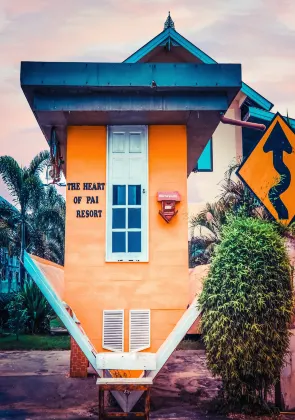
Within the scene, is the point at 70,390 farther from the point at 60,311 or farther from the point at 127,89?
the point at 127,89

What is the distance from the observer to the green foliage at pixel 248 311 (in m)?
7.12

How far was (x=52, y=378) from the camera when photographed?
1124 cm

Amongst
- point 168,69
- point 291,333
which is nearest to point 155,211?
point 168,69

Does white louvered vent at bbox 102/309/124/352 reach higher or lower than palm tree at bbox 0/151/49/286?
lower

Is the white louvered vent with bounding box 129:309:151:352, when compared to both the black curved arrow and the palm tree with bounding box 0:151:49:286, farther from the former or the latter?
the palm tree with bounding box 0:151:49:286

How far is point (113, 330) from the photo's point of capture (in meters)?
8.48

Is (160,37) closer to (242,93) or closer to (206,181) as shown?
(242,93)

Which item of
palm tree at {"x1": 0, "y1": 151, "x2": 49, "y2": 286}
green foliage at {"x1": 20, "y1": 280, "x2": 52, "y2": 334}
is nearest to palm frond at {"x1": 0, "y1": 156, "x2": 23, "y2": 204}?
palm tree at {"x1": 0, "y1": 151, "x2": 49, "y2": 286}

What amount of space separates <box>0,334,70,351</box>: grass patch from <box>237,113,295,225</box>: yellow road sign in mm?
10996

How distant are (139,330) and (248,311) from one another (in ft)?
7.33

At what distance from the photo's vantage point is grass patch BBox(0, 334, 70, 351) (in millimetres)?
16156

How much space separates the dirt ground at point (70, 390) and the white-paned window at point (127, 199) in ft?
8.89

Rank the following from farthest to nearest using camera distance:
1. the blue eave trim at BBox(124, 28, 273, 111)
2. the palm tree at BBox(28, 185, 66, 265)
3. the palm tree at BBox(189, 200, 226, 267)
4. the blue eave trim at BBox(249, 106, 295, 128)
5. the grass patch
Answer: the palm tree at BBox(28, 185, 66, 265), the blue eave trim at BBox(249, 106, 295, 128), the grass patch, the palm tree at BBox(189, 200, 226, 267), the blue eave trim at BBox(124, 28, 273, 111)

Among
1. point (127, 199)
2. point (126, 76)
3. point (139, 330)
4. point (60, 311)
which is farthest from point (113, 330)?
point (126, 76)
